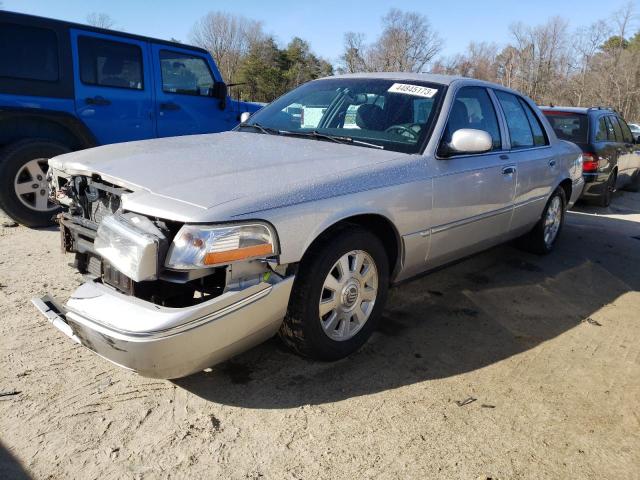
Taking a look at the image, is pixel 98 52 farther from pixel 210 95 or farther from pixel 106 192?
pixel 106 192

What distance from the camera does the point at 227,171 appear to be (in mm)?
2566

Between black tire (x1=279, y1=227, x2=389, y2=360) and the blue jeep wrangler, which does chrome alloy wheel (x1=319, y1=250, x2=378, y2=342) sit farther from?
the blue jeep wrangler

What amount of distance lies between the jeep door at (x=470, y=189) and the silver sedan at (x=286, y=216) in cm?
1

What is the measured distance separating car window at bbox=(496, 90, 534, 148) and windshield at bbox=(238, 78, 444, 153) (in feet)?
3.27

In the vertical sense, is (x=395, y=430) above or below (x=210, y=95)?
below

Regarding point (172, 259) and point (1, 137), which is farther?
point (1, 137)

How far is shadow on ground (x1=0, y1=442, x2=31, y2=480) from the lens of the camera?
1.94 meters

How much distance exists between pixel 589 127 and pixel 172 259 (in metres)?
7.85

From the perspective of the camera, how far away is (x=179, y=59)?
6.41 m

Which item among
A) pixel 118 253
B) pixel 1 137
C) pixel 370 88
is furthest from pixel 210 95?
pixel 118 253

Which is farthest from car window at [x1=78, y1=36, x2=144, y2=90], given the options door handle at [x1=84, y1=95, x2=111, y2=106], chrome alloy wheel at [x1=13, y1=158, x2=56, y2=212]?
chrome alloy wheel at [x1=13, y1=158, x2=56, y2=212]

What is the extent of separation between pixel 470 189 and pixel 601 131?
6.17 m

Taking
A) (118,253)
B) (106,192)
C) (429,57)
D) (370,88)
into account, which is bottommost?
(118,253)

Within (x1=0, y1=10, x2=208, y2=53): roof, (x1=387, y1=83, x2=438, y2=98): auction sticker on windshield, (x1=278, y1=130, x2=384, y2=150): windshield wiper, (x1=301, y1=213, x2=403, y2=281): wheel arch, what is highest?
(x1=0, y1=10, x2=208, y2=53): roof
